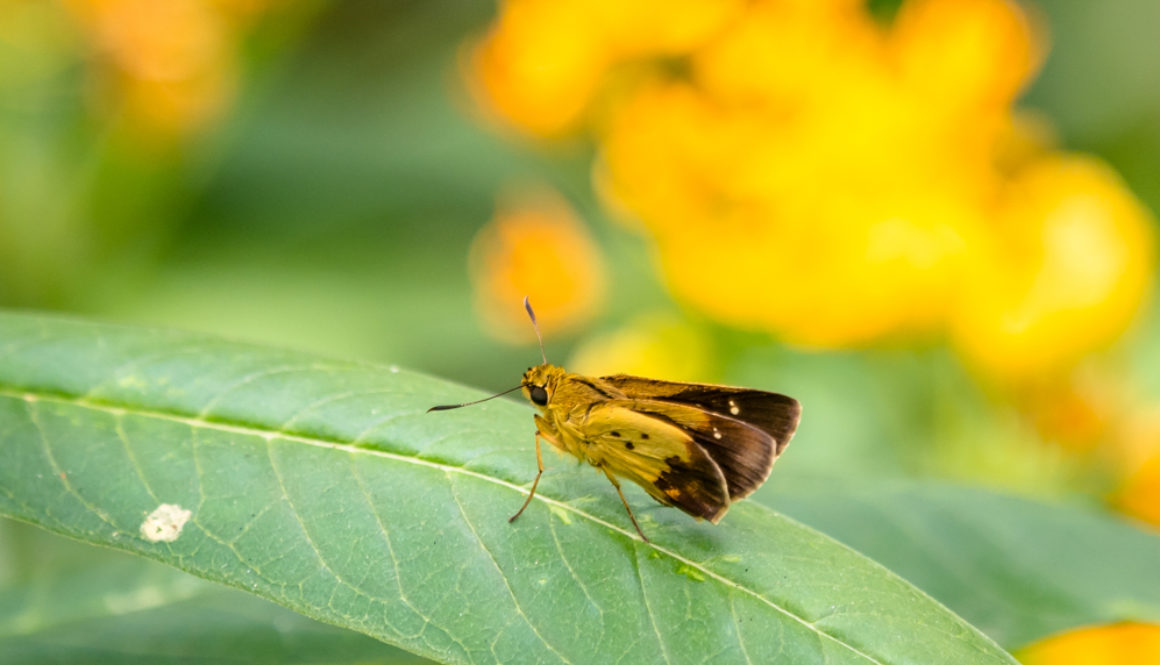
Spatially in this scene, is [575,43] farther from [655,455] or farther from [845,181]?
[655,455]

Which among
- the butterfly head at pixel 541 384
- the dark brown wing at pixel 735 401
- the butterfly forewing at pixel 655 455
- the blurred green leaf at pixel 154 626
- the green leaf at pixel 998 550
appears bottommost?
the blurred green leaf at pixel 154 626

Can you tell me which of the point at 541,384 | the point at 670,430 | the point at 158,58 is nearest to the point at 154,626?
the point at 541,384

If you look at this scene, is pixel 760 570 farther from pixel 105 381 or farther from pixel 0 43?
pixel 0 43

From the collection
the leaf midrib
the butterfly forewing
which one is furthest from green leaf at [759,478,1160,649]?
the leaf midrib

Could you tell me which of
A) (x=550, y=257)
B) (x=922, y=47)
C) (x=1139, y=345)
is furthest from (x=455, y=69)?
(x=1139, y=345)

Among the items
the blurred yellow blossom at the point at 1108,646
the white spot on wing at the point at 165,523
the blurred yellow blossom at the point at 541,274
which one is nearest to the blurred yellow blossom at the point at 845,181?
the blurred yellow blossom at the point at 541,274

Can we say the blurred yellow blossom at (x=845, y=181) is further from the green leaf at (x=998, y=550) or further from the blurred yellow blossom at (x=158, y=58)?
the blurred yellow blossom at (x=158, y=58)

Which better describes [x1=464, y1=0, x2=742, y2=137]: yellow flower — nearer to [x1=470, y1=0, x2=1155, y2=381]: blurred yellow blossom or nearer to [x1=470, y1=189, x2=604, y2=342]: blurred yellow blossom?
[x1=470, y1=0, x2=1155, y2=381]: blurred yellow blossom
